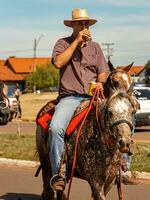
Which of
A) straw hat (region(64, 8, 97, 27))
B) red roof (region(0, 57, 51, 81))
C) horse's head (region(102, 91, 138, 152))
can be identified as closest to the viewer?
horse's head (region(102, 91, 138, 152))

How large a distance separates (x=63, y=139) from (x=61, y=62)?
88 centimetres

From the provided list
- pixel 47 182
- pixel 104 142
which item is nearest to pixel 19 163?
pixel 47 182

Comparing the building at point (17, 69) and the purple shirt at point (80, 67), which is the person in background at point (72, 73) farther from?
the building at point (17, 69)

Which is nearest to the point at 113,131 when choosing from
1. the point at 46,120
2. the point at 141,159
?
the point at 46,120

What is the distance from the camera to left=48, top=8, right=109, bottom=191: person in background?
6633 millimetres

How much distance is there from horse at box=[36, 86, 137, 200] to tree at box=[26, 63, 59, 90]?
362 ft

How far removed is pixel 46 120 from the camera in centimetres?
710

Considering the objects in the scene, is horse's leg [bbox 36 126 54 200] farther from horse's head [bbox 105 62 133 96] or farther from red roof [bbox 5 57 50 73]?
red roof [bbox 5 57 50 73]

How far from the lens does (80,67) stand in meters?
6.86

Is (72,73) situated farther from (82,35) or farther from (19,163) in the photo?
(19,163)

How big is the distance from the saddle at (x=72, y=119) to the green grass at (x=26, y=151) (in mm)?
3848

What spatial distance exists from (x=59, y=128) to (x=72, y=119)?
0.19 m

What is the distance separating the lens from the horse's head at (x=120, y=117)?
539 centimetres

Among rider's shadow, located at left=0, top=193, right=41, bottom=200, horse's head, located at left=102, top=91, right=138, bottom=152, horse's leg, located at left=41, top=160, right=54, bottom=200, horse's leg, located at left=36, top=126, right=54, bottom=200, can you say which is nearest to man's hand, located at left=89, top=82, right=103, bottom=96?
horse's head, located at left=102, top=91, right=138, bottom=152
